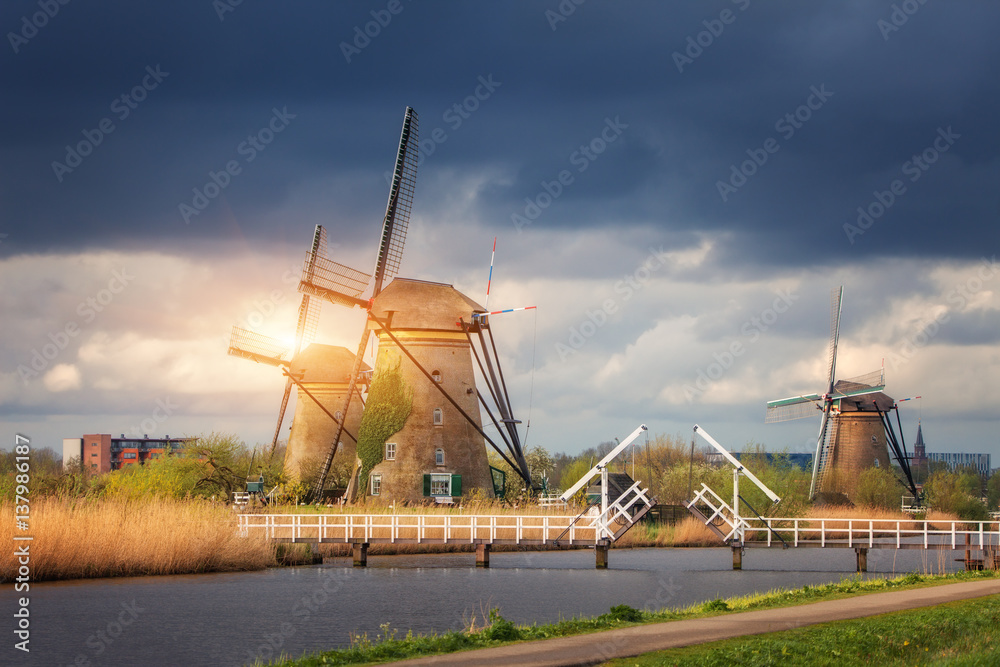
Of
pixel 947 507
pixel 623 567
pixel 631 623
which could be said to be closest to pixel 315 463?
pixel 623 567

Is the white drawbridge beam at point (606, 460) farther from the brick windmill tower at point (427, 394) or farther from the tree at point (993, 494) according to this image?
the tree at point (993, 494)

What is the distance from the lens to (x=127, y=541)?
3152 cm

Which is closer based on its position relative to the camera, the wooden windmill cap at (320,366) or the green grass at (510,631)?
the green grass at (510,631)

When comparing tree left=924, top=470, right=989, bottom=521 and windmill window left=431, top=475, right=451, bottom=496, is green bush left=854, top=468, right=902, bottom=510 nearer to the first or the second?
tree left=924, top=470, right=989, bottom=521

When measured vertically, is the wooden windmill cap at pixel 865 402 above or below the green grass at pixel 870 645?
above

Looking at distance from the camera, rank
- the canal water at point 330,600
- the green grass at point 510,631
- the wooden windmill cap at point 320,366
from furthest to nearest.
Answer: the wooden windmill cap at point 320,366 < the canal water at point 330,600 < the green grass at point 510,631

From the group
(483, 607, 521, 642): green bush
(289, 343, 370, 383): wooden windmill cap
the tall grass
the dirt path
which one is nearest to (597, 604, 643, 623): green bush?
the dirt path

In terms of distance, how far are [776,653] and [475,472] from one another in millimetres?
37194

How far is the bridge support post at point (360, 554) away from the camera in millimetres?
40000

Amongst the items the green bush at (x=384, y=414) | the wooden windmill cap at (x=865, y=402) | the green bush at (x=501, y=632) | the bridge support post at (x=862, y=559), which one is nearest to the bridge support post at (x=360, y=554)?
the green bush at (x=384, y=414)

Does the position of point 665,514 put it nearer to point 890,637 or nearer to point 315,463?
point 315,463

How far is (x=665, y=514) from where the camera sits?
57.9 m

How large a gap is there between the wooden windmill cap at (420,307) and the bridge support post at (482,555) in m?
13.4

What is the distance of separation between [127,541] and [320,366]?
120ft
